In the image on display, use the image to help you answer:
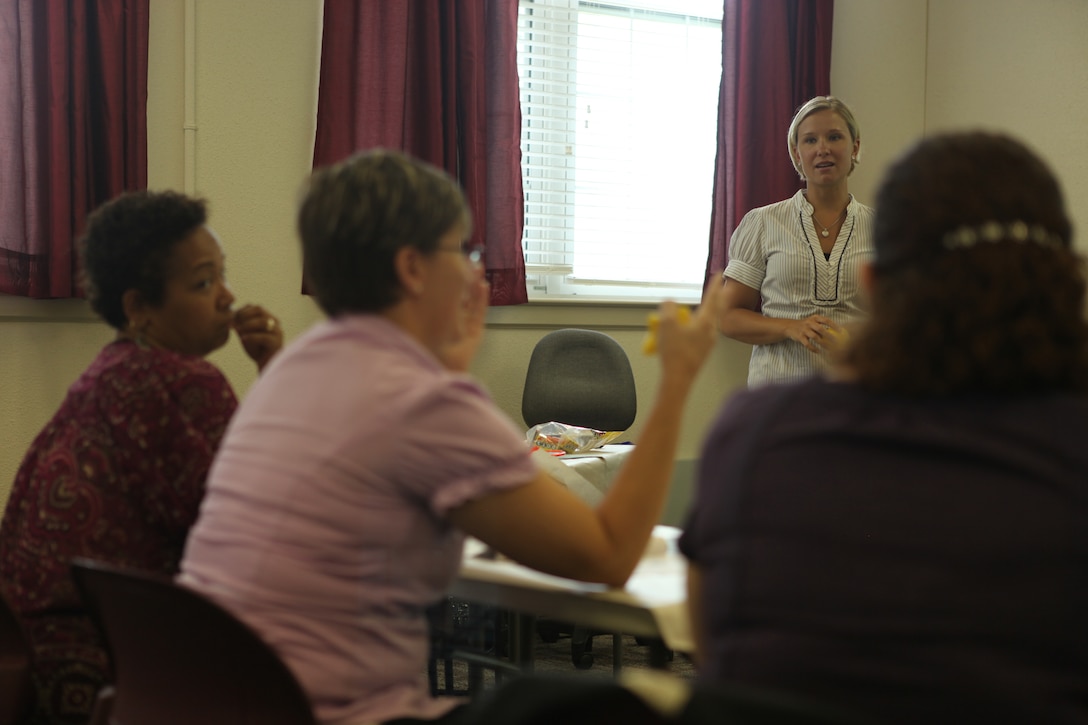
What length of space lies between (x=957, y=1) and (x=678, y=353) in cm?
439

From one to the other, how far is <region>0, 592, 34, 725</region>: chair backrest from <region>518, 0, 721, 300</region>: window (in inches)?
127

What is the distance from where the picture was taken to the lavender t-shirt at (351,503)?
1.24 metres

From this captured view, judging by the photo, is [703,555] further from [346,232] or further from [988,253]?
[346,232]

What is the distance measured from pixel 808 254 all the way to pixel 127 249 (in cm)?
225

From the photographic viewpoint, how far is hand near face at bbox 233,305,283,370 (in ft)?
6.76

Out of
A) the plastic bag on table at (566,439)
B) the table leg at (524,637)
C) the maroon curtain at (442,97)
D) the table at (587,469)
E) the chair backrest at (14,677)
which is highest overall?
the maroon curtain at (442,97)

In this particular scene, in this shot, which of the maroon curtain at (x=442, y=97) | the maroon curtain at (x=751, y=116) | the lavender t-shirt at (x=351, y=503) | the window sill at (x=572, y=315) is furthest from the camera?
the maroon curtain at (x=751, y=116)

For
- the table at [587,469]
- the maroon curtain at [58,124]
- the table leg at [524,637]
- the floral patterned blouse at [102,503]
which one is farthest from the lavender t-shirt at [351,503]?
the maroon curtain at [58,124]

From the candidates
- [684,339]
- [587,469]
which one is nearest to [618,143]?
Answer: [587,469]

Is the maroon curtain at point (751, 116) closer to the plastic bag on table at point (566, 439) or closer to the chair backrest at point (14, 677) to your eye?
the plastic bag on table at point (566, 439)

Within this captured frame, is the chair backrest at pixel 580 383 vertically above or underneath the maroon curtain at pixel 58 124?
underneath

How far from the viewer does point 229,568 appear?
126 centimetres

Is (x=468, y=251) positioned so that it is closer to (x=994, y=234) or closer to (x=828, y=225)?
(x=994, y=234)

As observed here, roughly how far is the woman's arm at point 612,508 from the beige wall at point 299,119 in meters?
2.52
